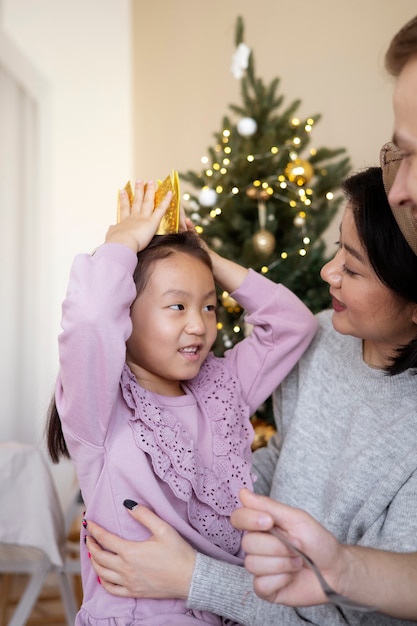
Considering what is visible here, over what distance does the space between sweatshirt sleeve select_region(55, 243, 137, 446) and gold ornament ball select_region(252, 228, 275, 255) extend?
1.65 meters

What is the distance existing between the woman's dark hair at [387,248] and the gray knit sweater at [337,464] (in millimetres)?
68

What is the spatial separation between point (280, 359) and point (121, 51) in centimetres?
396

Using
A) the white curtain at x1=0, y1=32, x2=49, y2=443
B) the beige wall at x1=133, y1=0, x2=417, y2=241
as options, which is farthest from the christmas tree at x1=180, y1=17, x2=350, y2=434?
the white curtain at x1=0, y1=32, x2=49, y2=443

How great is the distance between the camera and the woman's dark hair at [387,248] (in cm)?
136

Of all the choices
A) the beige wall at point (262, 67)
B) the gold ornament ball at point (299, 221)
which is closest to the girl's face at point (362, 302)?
the gold ornament ball at point (299, 221)

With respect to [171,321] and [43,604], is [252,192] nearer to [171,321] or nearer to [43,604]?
[171,321]

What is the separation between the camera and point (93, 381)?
131cm

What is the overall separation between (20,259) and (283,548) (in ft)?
14.0

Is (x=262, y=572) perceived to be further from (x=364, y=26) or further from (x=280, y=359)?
(x=364, y=26)

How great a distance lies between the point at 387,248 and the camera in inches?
53.9

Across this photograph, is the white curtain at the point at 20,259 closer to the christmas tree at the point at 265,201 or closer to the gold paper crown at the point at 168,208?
the christmas tree at the point at 265,201

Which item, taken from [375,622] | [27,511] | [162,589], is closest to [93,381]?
[162,589]

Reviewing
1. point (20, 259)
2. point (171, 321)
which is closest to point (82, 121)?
point (20, 259)

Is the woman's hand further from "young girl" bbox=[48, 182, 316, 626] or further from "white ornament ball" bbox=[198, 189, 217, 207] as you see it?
"white ornament ball" bbox=[198, 189, 217, 207]
